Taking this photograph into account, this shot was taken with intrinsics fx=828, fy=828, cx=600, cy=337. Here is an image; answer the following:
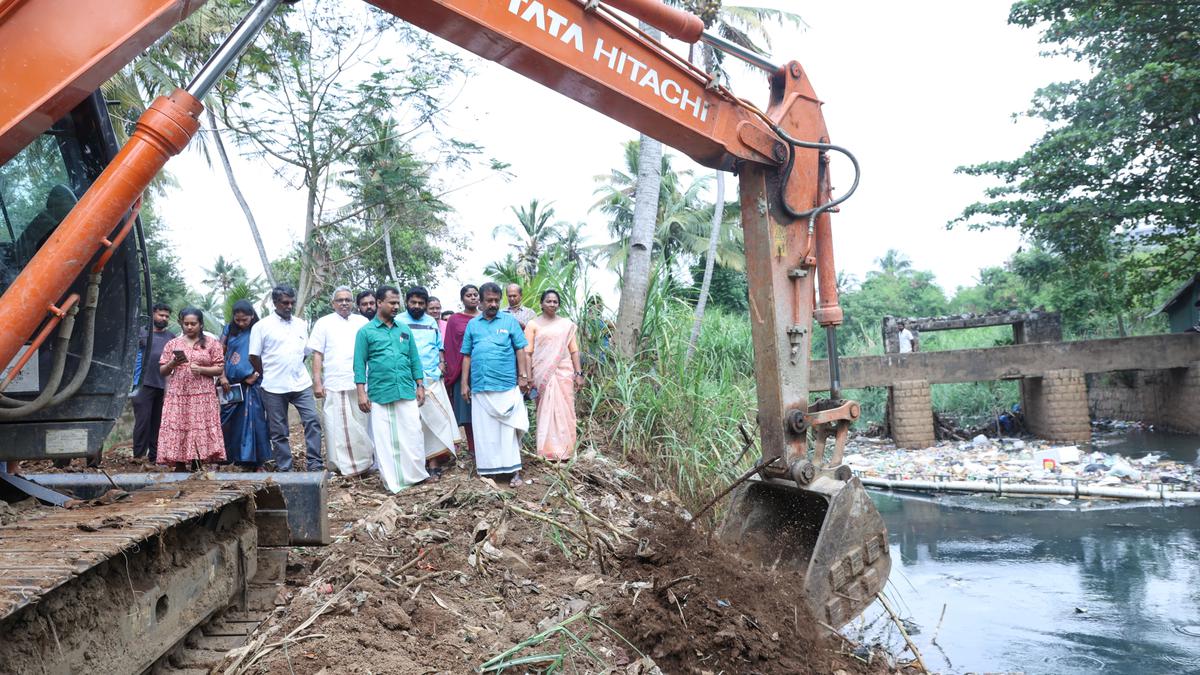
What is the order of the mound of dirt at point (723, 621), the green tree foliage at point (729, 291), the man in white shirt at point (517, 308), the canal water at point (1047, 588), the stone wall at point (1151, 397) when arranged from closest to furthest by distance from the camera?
the mound of dirt at point (723, 621) → the canal water at point (1047, 588) → the man in white shirt at point (517, 308) → the stone wall at point (1151, 397) → the green tree foliage at point (729, 291)

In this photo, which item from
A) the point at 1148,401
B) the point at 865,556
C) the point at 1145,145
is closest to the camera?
the point at 865,556

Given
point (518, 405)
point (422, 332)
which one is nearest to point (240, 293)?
point (422, 332)

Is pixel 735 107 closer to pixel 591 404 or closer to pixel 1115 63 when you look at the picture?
pixel 591 404

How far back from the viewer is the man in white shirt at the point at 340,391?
22.9 ft

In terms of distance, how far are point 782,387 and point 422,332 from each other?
13.4 ft

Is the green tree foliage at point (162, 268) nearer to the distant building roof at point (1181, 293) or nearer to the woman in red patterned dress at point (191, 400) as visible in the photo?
the woman in red patterned dress at point (191, 400)

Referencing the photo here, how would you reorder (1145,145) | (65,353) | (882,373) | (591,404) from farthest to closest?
(882,373) < (1145,145) < (591,404) < (65,353)

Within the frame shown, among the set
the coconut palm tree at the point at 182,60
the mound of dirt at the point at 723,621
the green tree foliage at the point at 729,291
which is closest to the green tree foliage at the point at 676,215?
the green tree foliage at the point at 729,291

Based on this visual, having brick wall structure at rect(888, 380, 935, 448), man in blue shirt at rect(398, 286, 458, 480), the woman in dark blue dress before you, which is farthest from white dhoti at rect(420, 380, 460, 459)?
brick wall structure at rect(888, 380, 935, 448)

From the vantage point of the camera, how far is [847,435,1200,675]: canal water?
507 centimetres

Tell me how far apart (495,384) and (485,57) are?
3.30 metres

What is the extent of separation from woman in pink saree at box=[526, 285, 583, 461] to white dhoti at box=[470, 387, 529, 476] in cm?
61

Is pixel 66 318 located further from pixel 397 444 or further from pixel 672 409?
pixel 672 409

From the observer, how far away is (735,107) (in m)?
4.25
